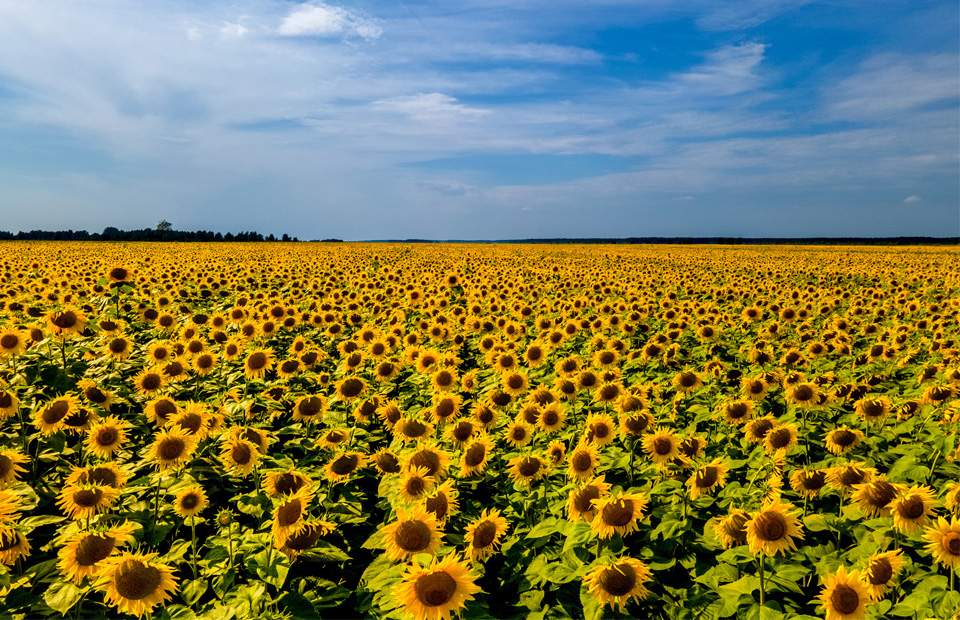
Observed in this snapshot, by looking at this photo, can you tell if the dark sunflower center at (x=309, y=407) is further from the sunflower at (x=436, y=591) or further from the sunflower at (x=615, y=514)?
the sunflower at (x=615, y=514)

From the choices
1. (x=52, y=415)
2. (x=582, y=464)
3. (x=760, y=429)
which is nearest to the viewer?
(x=582, y=464)

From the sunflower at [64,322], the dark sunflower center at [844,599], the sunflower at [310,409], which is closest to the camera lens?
the dark sunflower center at [844,599]

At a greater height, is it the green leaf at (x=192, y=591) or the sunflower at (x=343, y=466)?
the sunflower at (x=343, y=466)

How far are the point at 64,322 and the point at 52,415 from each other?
2.67 meters

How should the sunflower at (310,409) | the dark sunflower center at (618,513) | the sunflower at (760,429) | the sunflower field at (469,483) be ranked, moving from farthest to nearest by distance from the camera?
the sunflower at (310,409), the sunflower at (760,429), the dark sunflower center at (618,513), the sunflower field at (469,483)

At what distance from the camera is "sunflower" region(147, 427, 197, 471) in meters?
4.30

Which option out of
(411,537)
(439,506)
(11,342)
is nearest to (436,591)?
(411,537)

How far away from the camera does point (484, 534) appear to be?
3.54m

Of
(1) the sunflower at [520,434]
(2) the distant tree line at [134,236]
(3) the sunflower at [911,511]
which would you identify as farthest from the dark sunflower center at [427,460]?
(2) the distant tree line at [134,236]

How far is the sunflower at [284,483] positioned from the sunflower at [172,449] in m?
1.09

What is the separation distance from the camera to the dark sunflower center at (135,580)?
290 centimetres

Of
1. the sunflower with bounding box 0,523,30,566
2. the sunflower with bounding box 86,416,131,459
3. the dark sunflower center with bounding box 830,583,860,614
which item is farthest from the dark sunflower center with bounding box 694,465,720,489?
the sunflower with bounding box 86,416,131,459

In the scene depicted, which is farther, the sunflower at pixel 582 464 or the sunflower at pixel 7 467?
the sunflower at pixel 582 464

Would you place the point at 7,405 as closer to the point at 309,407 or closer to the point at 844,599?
the point at 309,407
